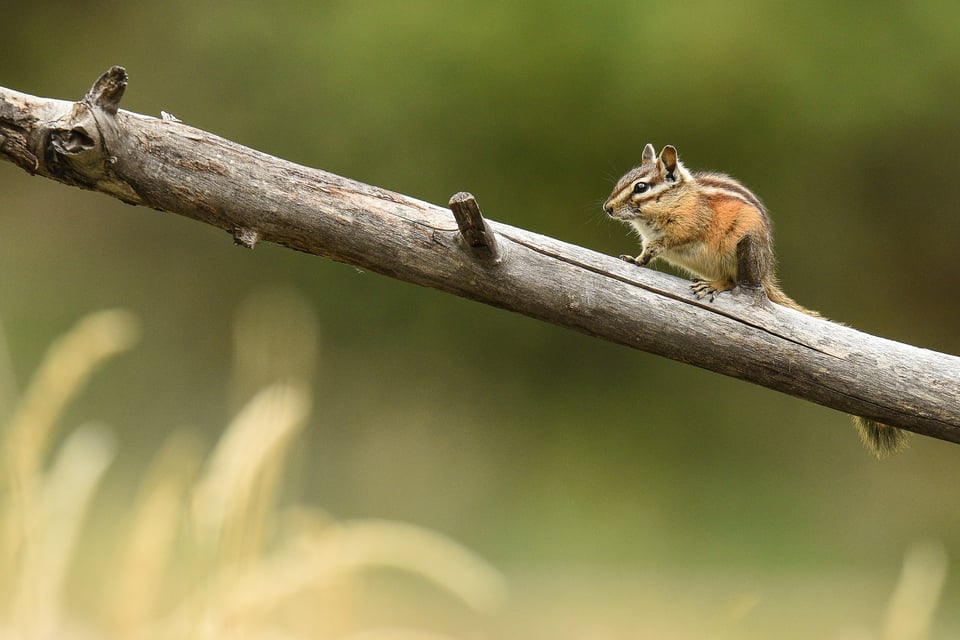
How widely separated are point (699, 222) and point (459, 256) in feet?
2.01

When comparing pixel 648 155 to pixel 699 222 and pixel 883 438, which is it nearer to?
pixel 699 222

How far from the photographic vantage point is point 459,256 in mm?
1348

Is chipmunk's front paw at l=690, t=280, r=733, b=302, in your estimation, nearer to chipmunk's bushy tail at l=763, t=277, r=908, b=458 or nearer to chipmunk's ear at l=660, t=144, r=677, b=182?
chipmunk's bushy tail at l=763, t=277, r=908, b=458

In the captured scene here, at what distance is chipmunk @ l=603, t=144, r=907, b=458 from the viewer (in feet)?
5.35

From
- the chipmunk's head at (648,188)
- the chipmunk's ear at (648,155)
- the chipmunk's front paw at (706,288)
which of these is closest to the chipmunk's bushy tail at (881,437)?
the chipmunk's front paw at (706,288)

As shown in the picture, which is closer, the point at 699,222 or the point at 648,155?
the point at 699,222

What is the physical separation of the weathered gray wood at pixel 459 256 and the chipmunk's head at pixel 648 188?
47 cm

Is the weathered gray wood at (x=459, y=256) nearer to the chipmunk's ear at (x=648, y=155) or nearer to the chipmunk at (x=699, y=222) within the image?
the chipmunk at (x=699, y=222)

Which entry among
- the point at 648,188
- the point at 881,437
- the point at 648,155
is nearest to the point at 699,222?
the point at 648,188

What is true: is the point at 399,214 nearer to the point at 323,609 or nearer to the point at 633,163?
the point at 323,609

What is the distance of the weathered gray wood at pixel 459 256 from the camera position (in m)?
1.30

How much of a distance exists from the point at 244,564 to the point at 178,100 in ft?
9.03

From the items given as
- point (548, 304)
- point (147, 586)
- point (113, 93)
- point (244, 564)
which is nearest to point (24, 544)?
point (147, 586)

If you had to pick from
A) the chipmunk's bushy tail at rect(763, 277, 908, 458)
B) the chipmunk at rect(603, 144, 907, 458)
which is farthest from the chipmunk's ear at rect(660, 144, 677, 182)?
the chipmunk's bushy tail at rect(763, 277, 908, 458)
